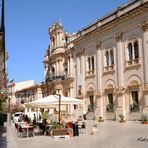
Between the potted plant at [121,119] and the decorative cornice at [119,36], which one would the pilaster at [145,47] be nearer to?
the decorative cornice at [119,36]

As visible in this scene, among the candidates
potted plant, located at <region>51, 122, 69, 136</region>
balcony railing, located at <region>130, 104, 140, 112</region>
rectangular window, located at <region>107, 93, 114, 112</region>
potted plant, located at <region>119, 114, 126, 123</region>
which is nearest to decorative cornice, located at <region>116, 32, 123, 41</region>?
rectangular window, located at <region>107, 93, 114, 112</region>

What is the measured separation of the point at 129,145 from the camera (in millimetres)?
13562

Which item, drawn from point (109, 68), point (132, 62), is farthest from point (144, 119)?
point (109, 68)

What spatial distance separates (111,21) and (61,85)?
53.8 feet

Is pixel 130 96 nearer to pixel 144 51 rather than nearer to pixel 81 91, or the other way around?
pixel 144 51

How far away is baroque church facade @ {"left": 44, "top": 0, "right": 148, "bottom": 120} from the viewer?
96.9ft

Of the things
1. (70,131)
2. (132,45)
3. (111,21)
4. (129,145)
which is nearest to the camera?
(129,145)

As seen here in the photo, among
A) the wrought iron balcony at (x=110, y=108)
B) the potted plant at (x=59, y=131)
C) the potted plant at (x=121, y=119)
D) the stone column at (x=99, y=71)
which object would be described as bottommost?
the potted plant at (x=59, y=131)

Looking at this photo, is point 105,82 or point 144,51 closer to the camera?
point 144,51

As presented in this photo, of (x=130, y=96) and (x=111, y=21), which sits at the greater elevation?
(x=111, y=21)

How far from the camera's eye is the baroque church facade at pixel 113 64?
29.5m

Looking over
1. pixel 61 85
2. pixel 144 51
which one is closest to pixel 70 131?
pixel 144 51

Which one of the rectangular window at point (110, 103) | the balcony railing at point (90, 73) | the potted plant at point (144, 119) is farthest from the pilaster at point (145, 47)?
the balcony railing at point (90, 73)

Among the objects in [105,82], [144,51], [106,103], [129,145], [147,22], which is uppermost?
[147,22]
